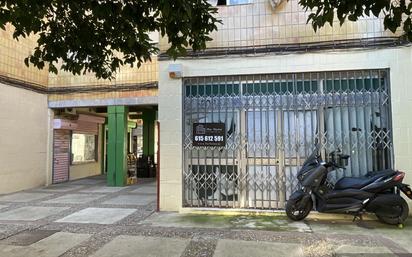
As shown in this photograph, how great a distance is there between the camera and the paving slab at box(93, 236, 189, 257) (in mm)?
4605

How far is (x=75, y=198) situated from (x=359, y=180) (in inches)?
257

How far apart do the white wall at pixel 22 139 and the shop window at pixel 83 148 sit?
1.92m

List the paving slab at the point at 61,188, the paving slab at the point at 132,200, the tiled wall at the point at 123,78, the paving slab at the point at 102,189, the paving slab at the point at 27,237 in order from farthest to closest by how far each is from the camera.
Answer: the tiled wall at the point at 123,78
the paving slab at the point at 61,188
the paving slab at the point at 102,189
the paving slab at the point at 132,200
the paving slab at the point at 27,237

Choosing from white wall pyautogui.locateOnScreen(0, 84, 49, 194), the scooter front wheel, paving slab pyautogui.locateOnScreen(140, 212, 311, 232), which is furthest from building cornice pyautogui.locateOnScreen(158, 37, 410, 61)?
white wall pyautogui.locateOnScreen(0, 84, 49, 194)

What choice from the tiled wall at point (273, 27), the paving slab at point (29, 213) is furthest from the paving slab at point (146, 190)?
the tiled wall at point (273, 27)

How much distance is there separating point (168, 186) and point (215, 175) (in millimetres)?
917

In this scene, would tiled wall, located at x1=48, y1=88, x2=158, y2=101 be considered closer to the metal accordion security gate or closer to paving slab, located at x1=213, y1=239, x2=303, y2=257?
the metal accordion security gate

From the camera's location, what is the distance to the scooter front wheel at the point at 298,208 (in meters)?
6.08

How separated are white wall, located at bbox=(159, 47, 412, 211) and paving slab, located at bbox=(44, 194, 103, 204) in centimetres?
265

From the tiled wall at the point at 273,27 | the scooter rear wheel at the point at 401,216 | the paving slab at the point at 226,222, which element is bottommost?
the paving slab at the point at 226,222

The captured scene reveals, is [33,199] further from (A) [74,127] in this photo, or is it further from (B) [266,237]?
(B) [266,237]

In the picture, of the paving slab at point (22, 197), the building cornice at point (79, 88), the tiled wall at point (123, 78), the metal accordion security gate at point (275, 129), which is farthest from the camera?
the tiled wall at point (123, 78)

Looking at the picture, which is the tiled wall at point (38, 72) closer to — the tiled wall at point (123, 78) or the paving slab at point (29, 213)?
the tiled wall at point (123, 78)

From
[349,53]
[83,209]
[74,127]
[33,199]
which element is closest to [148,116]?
[74,127]
